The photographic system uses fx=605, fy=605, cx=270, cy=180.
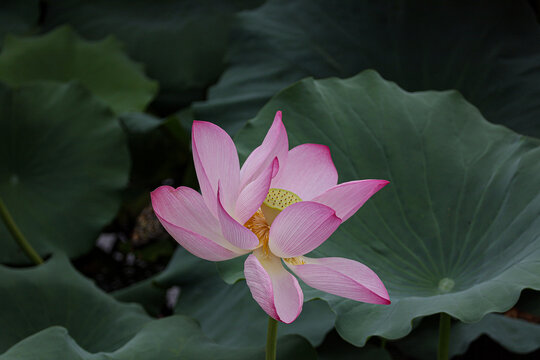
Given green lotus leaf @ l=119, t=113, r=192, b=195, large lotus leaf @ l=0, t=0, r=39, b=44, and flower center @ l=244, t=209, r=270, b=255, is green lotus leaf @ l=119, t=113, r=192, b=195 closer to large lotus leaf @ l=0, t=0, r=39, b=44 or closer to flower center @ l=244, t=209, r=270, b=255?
large lotus leaf @ l=0, t=0, r=39, b=44

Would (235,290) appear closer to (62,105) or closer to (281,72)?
(281,72)

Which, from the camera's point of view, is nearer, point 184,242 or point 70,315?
point 184,242

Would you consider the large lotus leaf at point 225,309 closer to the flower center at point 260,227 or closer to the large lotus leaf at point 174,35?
the flower center at point 260,227

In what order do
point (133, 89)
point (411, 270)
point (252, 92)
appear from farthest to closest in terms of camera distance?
point (133, 89) → point (252, 92) → point (411, 270)

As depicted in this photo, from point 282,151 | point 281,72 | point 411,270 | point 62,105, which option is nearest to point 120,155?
point 62,105

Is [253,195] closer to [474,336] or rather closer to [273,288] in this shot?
[273,288]

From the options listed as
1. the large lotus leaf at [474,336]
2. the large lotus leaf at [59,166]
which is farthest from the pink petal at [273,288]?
the large lotus leaf at [59,166]

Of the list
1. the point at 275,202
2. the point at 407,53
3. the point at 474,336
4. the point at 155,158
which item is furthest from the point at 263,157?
the point at 155,158
